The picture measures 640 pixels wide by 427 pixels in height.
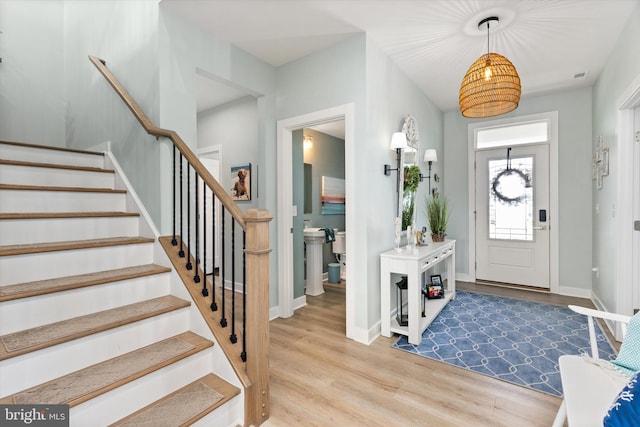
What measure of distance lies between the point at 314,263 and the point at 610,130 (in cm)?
348

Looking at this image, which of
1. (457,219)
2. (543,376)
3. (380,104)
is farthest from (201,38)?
(457,219)

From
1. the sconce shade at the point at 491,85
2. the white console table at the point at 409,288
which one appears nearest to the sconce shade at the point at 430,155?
the white console table at the point at 409,288

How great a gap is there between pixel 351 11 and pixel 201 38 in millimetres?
1290

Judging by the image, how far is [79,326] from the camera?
1.59 meters

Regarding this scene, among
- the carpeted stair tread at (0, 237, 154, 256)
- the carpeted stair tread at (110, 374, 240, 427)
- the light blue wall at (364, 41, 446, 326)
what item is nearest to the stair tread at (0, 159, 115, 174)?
the carpeted stair tread at (0, 237, 154, 256)

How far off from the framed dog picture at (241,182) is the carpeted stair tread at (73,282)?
1.91 m

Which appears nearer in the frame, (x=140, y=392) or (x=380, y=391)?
(x=140, y=392)

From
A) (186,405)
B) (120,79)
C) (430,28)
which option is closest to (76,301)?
(186,405)

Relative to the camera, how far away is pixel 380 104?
2900 millimetres

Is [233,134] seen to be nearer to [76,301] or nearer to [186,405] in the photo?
[76,301]

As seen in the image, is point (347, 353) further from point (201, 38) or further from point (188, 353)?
point (201, 38)

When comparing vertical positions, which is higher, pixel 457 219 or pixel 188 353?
pixel 457 219

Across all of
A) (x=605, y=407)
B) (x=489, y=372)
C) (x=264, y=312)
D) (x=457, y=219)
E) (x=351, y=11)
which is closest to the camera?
(x=605, y=407)

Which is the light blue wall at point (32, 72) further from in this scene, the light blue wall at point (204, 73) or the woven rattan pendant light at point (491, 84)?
the woven rattan pendant light at point (491, 84)
